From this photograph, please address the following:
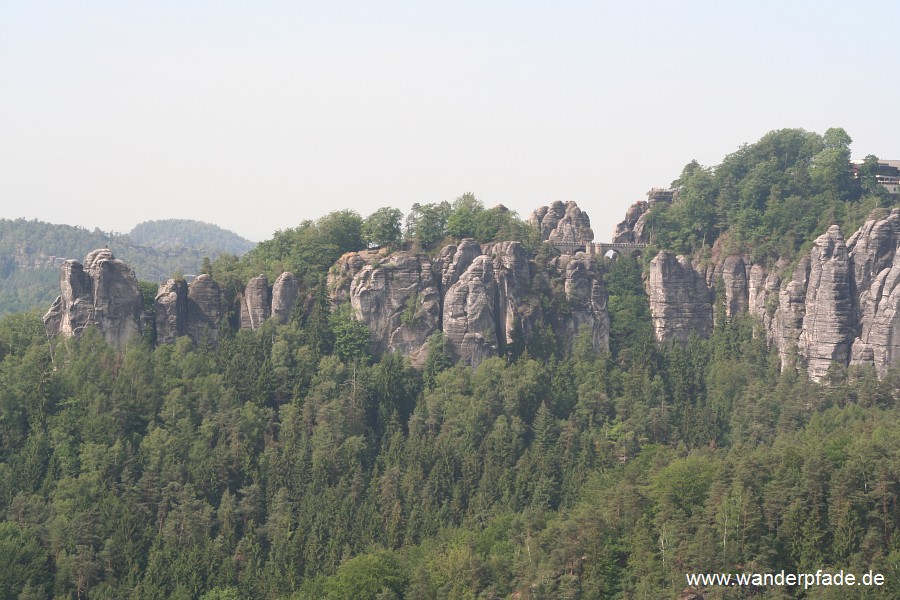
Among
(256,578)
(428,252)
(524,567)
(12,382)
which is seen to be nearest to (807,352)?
(428,252)

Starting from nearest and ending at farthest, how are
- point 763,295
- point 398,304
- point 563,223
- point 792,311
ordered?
point 398,304, point 792,311, point 763,295, point 563,223

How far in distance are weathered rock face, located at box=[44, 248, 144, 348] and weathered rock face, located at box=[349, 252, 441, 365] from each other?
11.6 metres

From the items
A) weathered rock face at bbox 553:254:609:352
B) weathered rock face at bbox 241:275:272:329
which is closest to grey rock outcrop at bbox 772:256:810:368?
weathered rock face at bbox 553:254:609:352

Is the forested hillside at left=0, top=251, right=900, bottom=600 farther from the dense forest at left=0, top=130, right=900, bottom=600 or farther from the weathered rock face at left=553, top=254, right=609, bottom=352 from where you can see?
the weathered rock face at left=553, top=254, right=609, bottom=352

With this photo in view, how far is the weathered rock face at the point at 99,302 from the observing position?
7456 centimetres

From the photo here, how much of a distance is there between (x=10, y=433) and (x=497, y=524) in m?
23.7

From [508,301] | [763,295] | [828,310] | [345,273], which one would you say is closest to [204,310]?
[345,273]

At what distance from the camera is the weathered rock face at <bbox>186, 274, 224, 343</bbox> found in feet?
256

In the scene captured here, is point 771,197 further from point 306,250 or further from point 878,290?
point 306,250

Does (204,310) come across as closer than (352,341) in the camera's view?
No

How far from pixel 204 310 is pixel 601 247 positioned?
25277 mm

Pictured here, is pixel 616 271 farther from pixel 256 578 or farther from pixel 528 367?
pixel 256 578

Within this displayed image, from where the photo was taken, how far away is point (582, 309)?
81750 millimetres

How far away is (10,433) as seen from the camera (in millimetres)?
69875
